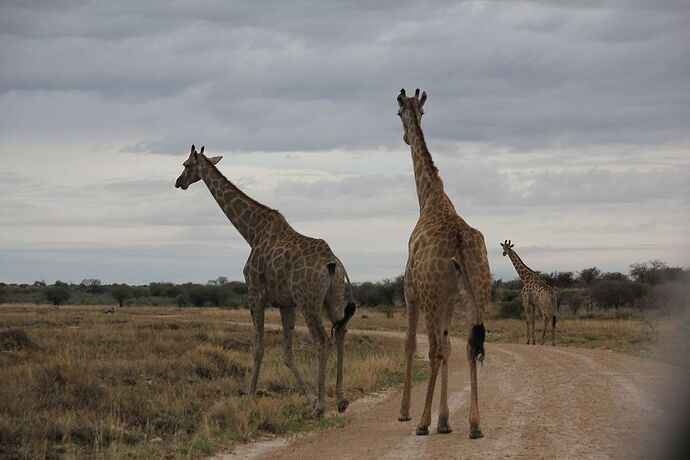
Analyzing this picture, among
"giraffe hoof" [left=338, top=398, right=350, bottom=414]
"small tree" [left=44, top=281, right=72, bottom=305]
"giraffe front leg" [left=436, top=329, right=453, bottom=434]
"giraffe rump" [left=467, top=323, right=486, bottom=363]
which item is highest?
"small tree" [left=44, top=281, right=72, bottom=305]

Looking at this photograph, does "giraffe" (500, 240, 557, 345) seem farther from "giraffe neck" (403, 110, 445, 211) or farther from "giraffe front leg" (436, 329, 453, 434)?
"giraffe front leg" (436, 329, 453, 434)

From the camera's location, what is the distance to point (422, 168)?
448 inches

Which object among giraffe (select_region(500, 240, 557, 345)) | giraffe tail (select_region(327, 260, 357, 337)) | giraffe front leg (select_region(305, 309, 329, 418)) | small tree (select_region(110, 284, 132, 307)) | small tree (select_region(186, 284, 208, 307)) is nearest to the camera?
giraffe front leg (select_region(305, 309, 329, 418))

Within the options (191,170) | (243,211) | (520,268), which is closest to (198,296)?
(520,268)

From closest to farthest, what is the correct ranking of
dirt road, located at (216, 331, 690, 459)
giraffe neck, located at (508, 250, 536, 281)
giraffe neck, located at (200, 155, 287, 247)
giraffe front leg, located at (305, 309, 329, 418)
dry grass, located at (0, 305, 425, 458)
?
dirt road, located at (216, 331, 690, 459), dry grass, located at (0, 305, 425, 458), giraffe front leg, located at (305, 309, 329, 418), giraffe neck, located at (200, 155, 287, 247), giraffe neck, located at (508, 250, 536, 281)

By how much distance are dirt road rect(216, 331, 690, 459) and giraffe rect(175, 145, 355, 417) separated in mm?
1113

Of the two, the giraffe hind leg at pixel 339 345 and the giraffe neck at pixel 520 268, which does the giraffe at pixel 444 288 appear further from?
the giraffe neck at pixel 520 268

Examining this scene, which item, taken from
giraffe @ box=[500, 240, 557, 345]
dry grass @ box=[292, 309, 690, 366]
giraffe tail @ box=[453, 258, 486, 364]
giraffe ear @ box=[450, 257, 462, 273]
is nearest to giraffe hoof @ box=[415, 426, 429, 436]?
giraffe tail @ box=[453, 258, 486, 364]

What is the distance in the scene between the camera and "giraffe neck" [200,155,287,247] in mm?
13438

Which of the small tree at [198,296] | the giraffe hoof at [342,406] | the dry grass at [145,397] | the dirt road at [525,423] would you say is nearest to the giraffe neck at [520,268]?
the dry grass at [145,397]

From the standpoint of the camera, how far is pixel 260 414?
35.2ft

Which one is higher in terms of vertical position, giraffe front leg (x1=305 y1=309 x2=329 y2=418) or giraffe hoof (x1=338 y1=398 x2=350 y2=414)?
giraffe front leg (x1=305 y1=309 x2=329 y2=418)

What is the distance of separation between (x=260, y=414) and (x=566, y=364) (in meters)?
8.96

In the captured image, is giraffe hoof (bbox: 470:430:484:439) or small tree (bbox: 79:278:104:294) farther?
small tree (bbox: 79:278:104:294)
